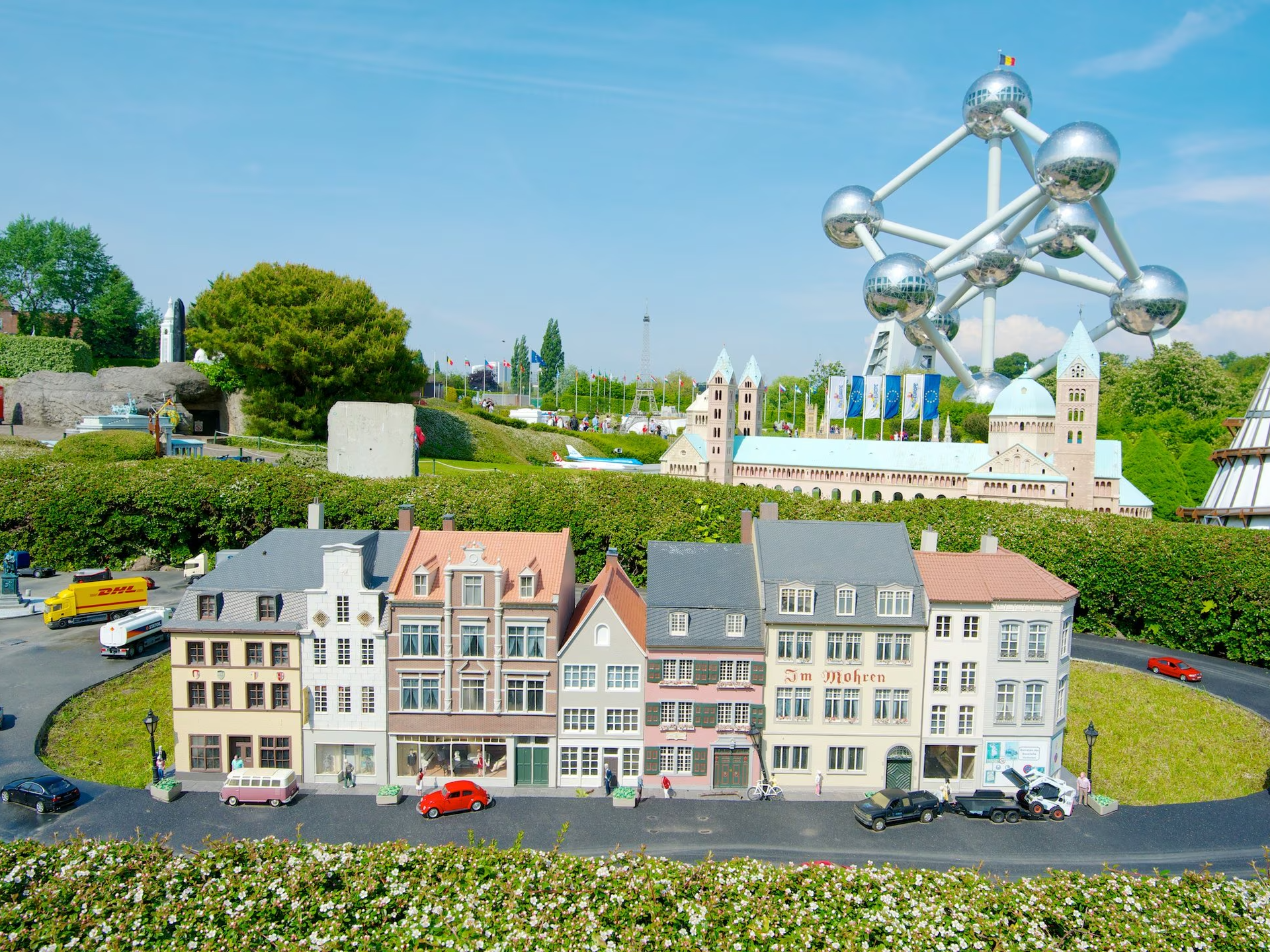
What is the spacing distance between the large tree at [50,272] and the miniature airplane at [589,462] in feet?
199

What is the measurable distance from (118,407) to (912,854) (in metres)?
66.6

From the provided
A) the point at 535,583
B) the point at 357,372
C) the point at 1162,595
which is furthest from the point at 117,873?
the point at 357,372

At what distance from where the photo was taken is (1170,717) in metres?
41.4

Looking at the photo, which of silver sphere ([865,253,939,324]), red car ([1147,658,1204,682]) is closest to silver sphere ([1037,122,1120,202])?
silver sphere ([865,253,939,324])

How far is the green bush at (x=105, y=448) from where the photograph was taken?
5853 centimetres

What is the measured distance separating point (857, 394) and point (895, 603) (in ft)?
175

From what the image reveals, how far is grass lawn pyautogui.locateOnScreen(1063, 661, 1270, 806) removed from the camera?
36875 mm

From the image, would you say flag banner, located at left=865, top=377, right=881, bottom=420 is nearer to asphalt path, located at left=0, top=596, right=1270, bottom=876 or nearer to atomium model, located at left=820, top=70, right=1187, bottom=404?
atomium model, located at left=820, top=70, right=1187, bottom=404

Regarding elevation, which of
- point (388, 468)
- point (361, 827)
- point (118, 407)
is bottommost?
point (361, 827)

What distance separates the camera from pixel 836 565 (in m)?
35.3

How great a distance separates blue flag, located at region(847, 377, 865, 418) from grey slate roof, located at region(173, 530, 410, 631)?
58.3m

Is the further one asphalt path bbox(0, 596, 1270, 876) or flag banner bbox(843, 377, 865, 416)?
flag banner bbox(843, 377, 865, 416)

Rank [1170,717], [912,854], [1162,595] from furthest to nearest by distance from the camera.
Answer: [1162,595] < [1170,717] < [912,854]

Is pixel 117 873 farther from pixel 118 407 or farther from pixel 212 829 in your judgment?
pixel 118 407
